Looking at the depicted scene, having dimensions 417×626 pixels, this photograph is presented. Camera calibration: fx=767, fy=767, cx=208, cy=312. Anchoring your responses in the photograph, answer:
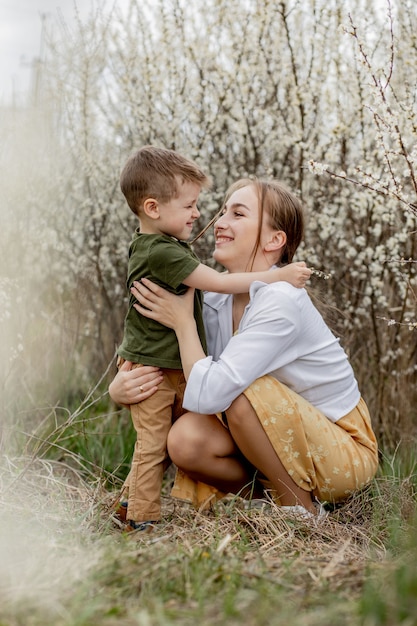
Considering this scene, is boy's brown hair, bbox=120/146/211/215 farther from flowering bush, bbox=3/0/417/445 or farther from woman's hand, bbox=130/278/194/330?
flowering bush, bbox=3/0/417/445

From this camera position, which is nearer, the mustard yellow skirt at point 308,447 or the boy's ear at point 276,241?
the mustard yellow skirt at point 308,447

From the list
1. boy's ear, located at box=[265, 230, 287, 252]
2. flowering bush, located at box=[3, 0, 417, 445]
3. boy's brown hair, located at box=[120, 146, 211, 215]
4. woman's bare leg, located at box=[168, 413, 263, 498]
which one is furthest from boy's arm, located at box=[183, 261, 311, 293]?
flowering bush, located at box=[3, 0, 417, 445]

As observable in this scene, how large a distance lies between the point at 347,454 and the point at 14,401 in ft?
5.52

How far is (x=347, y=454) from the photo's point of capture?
2625mm

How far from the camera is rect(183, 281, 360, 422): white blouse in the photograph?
2.47 meters

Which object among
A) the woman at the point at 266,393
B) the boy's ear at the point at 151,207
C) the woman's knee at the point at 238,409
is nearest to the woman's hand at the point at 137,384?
the woman at the point at 266,393

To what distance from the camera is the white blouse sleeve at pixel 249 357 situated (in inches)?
97.0

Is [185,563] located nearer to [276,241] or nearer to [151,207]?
[151,207]

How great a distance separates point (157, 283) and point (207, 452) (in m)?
0.60

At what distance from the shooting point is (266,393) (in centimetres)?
253

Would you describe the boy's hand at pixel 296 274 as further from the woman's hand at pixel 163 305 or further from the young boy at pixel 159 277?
the woman's hand at pixel 163 305

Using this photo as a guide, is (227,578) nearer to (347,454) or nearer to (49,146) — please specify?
(347,454)

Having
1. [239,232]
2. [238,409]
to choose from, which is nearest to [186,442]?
[238,409]

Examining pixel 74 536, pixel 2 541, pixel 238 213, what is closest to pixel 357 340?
pixel 238 213
